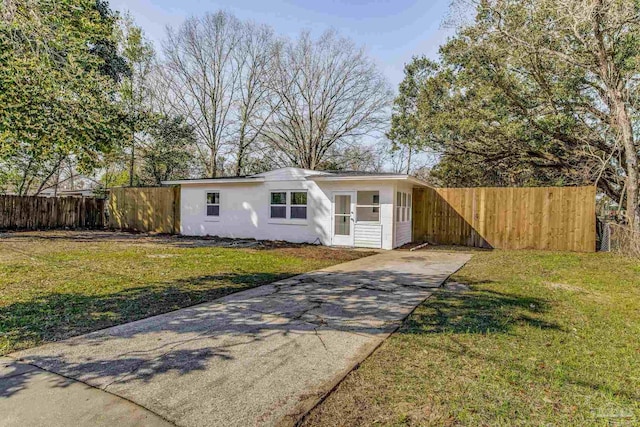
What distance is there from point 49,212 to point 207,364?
59.3ft

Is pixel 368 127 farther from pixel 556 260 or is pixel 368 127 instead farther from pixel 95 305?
pixel 95 305

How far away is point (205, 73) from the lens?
24109 millimetres

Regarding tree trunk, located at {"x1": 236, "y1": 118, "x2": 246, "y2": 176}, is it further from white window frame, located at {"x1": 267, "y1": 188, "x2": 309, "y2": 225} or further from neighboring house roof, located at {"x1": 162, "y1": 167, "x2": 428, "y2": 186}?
white window frame, located at {"x1": 267, "y1": 188, "x2": 309, "y2": 225}

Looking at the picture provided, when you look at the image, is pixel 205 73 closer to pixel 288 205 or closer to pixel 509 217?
pixel 288 205

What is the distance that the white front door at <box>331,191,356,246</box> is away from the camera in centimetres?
1204

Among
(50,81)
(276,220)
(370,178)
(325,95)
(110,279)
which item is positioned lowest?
(110,279)

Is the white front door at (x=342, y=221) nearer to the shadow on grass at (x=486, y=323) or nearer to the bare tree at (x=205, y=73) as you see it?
the shadow on grass at (x=486, y=323)

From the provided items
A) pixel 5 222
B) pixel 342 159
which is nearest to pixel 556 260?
pixel 342 159

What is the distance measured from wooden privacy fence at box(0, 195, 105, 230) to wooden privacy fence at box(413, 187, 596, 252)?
15959 mm

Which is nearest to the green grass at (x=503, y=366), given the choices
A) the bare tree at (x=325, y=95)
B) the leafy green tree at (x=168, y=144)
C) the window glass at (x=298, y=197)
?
the window glass at (x=298, y=197)

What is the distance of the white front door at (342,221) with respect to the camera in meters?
12.0

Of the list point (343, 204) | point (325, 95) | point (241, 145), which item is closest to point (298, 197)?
point (343, 204)

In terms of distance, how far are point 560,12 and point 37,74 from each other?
11.6 m

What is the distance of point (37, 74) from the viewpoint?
5.98 metres
